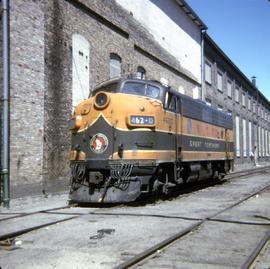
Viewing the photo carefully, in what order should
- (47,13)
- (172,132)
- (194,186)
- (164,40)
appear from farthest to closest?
(164,40), (194,186), (47,13), (172,132)

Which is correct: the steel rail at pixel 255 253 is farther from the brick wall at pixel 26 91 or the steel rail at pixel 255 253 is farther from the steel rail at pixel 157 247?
the brick wall at pixel 26 91

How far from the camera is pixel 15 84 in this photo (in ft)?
Answer: 47.3

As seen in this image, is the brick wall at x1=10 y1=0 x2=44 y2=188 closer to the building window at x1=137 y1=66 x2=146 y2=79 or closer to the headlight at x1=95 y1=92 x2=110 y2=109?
the headlight at x1=95 y1=92 x2=110 y2=109

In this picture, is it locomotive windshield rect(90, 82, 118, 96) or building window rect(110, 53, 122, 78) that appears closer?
locomotive windshield rect(90, 82, 118, 96)

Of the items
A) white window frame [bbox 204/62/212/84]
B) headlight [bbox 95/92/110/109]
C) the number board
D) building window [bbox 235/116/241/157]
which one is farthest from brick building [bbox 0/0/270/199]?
building window [bbox 235/116/241/157]

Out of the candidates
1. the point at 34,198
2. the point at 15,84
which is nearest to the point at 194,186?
the point at 34,198

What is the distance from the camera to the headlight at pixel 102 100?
1302cm

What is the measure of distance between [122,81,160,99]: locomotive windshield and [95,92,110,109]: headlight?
0.76m

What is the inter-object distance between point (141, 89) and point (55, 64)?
4.18 meters

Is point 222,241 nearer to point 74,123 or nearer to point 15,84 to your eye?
point 74,123

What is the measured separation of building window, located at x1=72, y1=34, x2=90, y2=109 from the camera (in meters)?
18.0

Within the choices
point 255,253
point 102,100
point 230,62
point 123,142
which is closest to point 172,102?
point 102,100

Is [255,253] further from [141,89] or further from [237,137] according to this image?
[237,137]

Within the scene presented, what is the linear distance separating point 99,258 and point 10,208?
21.8 ft
